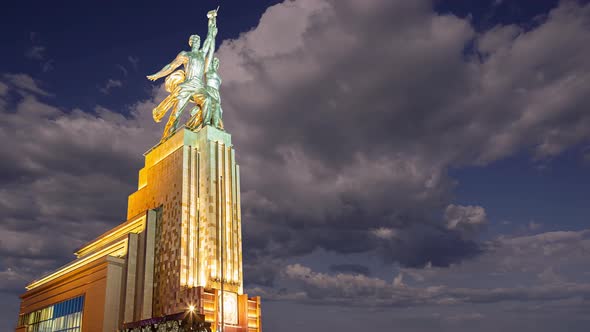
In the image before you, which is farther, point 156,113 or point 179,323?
point 156,113

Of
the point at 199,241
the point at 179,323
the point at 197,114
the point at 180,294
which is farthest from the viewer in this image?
the point at 197,114

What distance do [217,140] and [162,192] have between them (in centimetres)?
836

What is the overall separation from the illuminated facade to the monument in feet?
0.33

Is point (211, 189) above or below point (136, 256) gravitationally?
above

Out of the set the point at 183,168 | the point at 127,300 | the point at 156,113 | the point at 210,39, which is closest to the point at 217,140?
the point at 183,168

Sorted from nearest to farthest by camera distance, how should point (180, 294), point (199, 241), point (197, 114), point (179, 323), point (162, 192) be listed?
1. point (179, 323)
2. point (180, 294)
3. point (199, 241)
4. point (162, 192)
5. point (197, 114)

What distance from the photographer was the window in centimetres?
5812

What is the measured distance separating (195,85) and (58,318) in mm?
31270

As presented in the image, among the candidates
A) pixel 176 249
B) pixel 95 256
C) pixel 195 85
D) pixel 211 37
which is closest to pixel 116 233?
pixel 95 256

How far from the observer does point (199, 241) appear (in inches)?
2172

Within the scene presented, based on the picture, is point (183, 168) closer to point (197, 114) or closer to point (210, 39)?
point (197, 114)

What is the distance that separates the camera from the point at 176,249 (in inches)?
2125

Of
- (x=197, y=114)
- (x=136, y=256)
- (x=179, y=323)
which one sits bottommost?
(x=179, y=323)

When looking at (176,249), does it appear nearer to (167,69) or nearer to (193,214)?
(193,214)
